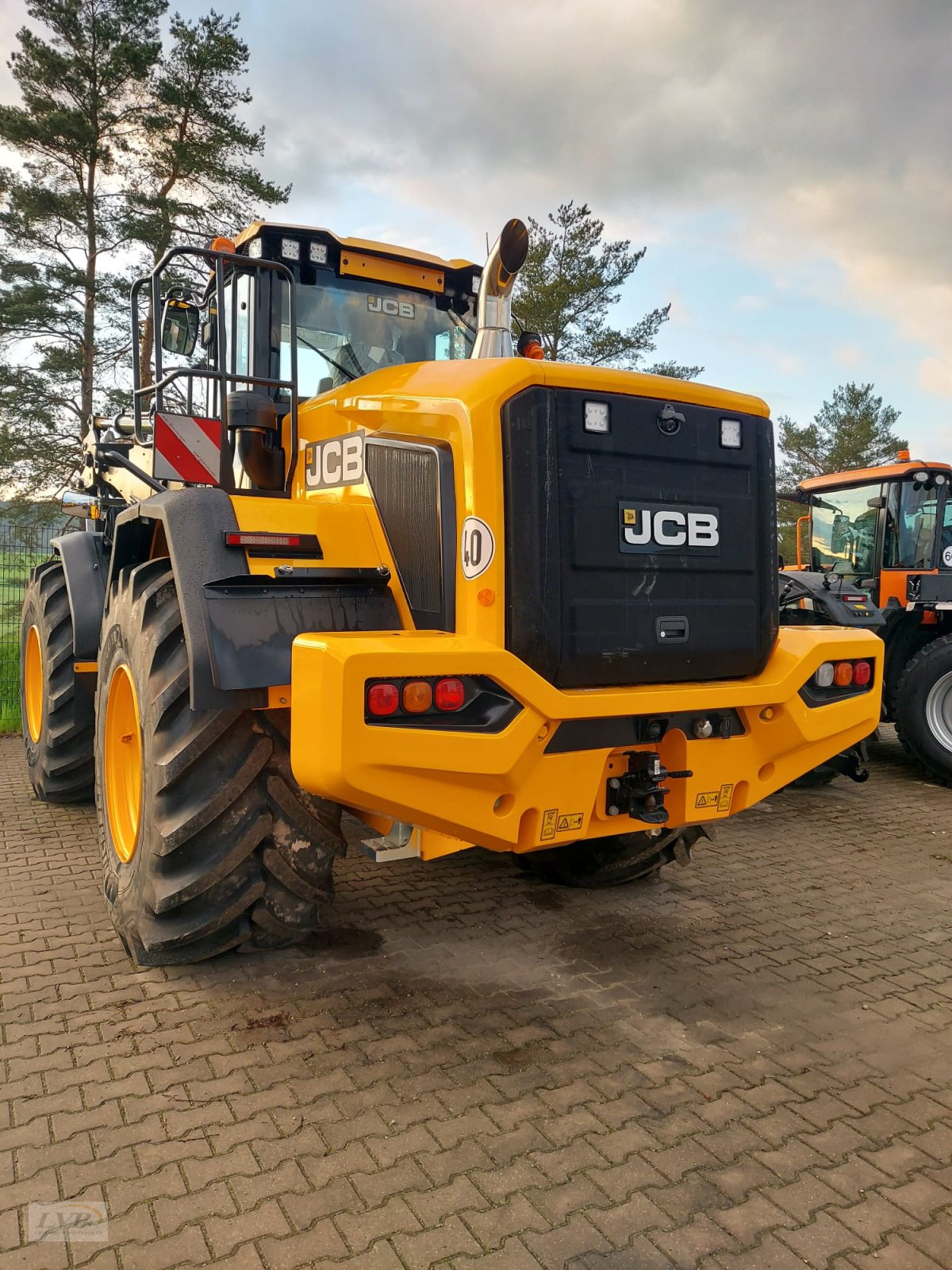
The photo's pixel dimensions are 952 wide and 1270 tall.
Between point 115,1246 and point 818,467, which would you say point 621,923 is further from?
point 818,467

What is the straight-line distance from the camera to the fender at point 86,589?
535 cm

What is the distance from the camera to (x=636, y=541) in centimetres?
315

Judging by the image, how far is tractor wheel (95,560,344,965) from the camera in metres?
3.12

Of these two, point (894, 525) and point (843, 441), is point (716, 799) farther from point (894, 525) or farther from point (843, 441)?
point (843, 441)

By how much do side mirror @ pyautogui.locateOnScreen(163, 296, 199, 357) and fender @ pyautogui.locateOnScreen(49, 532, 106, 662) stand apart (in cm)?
163

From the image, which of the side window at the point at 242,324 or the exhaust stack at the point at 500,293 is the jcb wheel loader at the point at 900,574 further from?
the side window at the point at 242,324

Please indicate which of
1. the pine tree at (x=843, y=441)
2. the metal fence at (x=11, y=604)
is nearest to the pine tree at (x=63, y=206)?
the metal fence at (x=11, y=604)

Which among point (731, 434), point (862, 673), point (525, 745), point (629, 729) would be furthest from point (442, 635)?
point (862, 673)

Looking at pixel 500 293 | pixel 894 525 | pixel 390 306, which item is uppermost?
pixel 390 306

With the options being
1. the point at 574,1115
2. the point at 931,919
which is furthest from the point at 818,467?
the point at 574,1115

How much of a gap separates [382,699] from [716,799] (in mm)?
1460

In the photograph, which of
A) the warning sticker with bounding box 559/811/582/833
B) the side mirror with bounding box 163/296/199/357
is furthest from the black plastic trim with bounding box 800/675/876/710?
the side mirror with bounding box 163/296/199/357

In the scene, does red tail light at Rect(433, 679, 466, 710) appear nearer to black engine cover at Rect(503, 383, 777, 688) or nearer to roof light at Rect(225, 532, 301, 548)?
black engine cover at Rect(503, 383, 777, 688)

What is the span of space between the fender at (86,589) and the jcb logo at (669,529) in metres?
3.35
